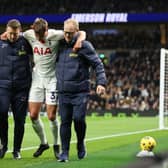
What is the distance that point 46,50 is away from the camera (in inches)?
306

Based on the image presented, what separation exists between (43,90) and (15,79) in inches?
16.0

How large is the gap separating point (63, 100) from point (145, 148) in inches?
49.6

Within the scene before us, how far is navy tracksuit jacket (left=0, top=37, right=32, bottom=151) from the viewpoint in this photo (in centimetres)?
791

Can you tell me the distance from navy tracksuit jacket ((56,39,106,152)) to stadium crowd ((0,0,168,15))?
2820cm

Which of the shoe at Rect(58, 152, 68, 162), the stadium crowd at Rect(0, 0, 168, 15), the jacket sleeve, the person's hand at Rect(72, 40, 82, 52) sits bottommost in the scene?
the shoe at Rect(58, 152, 68, 162)

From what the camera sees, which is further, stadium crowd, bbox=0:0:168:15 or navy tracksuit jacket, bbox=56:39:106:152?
stadium crowd, bbox=0:0:168:15

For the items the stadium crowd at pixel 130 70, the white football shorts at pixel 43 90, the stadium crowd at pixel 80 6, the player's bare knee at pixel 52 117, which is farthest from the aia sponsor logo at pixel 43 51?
the stadium crowd at pixel 80 6

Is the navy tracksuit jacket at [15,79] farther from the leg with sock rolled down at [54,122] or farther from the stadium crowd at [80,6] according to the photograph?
the stadium crowd at [80,6]

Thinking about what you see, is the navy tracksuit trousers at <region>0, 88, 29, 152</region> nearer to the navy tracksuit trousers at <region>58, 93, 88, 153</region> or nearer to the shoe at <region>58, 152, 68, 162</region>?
the navy tracksuit trousers at <region>58, 93, 88, 153</region>

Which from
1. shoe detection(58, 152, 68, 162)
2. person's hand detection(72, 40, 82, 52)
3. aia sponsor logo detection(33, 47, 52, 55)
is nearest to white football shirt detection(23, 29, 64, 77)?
aia sponsor logo detection(33, 47, 52, 55)

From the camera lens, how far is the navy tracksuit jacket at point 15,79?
26.0ft

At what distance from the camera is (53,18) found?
3575cm

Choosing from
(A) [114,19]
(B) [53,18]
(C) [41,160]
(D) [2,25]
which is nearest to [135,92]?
(A) [114,19]

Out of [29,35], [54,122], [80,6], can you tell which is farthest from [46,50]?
[80,6]
